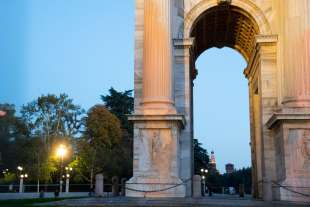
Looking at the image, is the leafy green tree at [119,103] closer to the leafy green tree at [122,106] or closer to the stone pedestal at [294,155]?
the leafy green tree at [122,106]

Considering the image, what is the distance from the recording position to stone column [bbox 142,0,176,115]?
26934 millimetres

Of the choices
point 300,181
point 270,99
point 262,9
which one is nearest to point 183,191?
point 300,181

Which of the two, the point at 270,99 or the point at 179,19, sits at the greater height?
the point at 179,19

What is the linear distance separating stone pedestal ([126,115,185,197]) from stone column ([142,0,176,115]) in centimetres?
76

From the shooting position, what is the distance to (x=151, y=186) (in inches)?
1005

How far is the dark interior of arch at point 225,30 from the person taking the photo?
31422 mm

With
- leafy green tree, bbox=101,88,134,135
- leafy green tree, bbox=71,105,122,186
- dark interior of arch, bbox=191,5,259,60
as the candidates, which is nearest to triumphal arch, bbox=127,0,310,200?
dark interior of arch, bbox=191,5,259,60

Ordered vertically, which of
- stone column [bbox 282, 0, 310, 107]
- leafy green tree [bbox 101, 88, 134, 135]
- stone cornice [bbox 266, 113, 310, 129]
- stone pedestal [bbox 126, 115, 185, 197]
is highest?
leafy green tree [bbox 101, 88, 134, 135]

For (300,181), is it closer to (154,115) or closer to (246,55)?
(154,115)

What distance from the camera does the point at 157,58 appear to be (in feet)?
90.9

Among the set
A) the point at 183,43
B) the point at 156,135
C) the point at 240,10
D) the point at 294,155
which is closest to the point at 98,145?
the point at 183,43

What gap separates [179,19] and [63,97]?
169 feet

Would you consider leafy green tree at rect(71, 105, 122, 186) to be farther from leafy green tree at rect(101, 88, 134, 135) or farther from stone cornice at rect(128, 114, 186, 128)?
stone cornice at rect(128, 114, 186, 128)

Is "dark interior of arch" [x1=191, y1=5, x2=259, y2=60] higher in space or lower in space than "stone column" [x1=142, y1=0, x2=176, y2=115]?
higher
